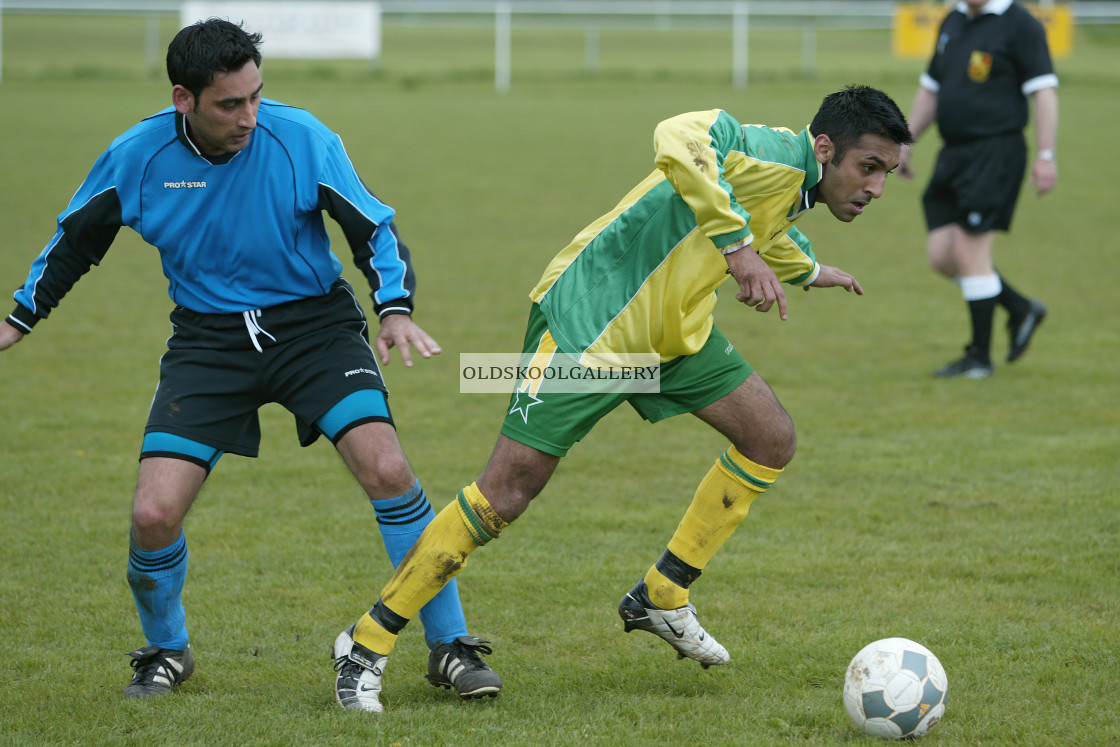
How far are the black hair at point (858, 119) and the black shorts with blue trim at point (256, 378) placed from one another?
1.52m

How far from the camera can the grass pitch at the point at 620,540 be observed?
364cm

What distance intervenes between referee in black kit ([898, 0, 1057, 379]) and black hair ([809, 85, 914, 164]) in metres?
4.11

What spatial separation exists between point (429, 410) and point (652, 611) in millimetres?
3600

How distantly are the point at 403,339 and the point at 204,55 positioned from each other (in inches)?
37.4

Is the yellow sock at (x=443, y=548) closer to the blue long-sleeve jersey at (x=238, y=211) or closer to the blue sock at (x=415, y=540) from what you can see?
the blue sock at (x=415, y=540)

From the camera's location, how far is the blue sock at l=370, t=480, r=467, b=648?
12.2 ft

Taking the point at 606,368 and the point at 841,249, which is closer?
the point at 606,368

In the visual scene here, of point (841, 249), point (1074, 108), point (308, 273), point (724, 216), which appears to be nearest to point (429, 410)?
point (308, 273)

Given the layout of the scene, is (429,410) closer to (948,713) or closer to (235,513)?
(235,513)

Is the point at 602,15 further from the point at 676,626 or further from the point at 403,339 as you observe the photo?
the point at 403,339

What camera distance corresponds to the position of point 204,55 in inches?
135

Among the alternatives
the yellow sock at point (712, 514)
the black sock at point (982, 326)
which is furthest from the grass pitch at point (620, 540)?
the yellow sock at point (712, 514)

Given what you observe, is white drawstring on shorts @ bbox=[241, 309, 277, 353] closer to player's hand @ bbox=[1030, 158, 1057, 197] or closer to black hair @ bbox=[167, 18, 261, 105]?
black hair @ bbox=[167, 18, 261, 105]

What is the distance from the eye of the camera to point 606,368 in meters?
3.68
